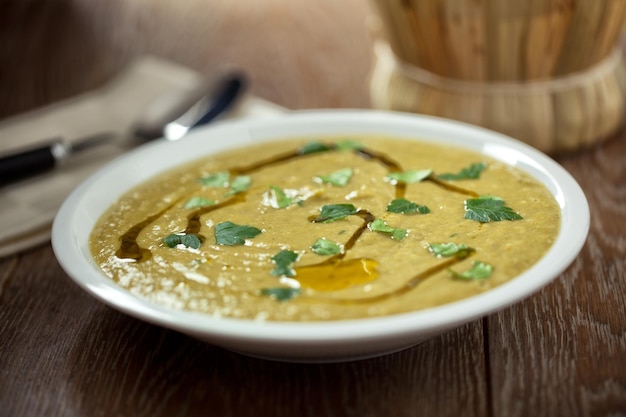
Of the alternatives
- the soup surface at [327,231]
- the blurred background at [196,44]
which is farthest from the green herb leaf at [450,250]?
the blurred background at [196,44]

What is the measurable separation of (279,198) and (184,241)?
0.28 meters

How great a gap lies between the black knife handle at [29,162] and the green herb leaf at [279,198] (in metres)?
0.82

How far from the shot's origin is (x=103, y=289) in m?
1.56

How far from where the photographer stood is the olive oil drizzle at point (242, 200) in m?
1.78

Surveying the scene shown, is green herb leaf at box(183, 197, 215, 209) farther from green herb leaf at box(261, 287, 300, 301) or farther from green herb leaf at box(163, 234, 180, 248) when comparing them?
green herb leaf at box(261, 287, 300, 301)

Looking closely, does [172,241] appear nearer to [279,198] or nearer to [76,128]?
[279,198]

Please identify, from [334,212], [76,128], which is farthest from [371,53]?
[334,212]

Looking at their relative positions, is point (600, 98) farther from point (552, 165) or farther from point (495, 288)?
point (495, 288)

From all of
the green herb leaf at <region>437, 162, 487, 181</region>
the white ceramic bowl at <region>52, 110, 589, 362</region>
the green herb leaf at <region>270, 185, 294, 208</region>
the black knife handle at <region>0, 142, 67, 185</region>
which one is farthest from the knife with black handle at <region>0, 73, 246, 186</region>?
the green herb leaf at <region>437, 162, 487, 181</region>

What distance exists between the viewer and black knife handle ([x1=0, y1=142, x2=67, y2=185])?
244cm

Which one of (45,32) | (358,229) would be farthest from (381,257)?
(45,32)

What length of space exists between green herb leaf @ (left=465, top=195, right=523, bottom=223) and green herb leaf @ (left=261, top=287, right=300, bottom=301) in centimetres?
45

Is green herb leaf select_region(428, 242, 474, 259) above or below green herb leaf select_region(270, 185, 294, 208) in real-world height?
above

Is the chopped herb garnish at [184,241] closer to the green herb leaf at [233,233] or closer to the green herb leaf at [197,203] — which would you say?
the green herb leaf at [233,233]
